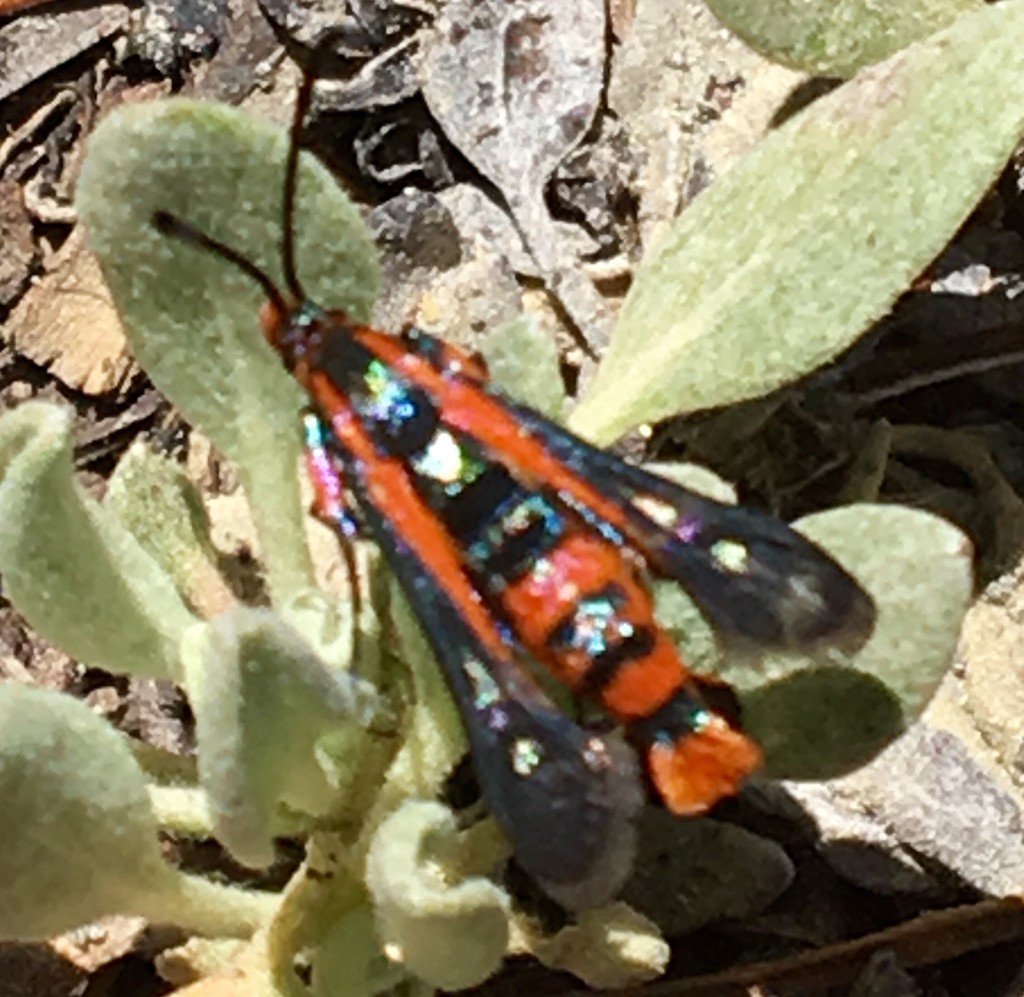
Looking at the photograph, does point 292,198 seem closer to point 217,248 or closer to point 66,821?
point 217,248

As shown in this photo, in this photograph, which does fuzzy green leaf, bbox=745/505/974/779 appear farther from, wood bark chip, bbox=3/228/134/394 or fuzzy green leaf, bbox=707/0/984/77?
wood bark chip, bbox=3/228/134/394

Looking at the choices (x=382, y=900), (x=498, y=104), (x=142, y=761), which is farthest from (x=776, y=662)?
(x=498, y=104)

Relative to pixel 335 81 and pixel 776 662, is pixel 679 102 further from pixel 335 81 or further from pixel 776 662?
pixel 776 662

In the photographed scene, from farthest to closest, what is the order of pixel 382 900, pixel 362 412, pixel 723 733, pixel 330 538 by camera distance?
pixel 330 538, pixel 362 412, pixel 723 733, pixel 382 900

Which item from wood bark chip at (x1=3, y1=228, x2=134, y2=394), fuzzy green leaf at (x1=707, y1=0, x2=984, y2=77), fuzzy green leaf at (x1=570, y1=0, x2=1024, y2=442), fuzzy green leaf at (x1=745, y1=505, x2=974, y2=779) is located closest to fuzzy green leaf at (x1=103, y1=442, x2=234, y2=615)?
wood bark chip at (x1=3, y1=228, x2=134, y2=394)

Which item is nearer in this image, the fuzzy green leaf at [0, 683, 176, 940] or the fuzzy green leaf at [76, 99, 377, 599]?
the fuzzy green leaf at [0, 683, 176, 940]
